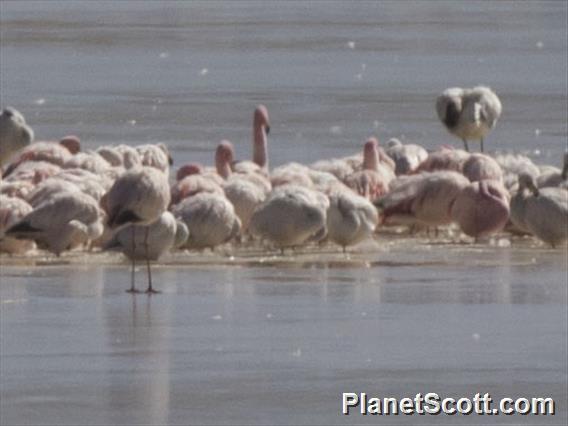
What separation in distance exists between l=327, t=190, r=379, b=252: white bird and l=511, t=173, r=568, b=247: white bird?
3.32 ft

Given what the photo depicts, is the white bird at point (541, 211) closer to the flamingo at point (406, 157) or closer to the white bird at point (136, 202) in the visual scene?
the white bird at point (136, 202)

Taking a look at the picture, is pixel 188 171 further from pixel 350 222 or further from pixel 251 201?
pixel 350 222

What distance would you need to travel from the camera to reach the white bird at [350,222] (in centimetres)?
1467

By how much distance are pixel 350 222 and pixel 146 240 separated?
1.60 meters

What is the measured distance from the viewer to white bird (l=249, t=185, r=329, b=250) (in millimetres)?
14477

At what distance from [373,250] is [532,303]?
287cm

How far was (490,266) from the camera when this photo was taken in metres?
14.0

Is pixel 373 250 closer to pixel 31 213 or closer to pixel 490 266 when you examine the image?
pixel 490 266

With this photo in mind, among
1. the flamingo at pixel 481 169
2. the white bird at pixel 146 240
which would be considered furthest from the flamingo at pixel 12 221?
the flamingo at pixel 481 169

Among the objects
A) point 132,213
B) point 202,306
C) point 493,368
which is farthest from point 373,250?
point 493,368

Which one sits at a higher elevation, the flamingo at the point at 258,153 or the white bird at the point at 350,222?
the flamingo at the point at 258,153

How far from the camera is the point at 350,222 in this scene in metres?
14.7

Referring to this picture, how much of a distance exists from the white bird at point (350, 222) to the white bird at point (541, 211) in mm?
1012

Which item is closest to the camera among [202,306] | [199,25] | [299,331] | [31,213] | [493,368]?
[493,368]
